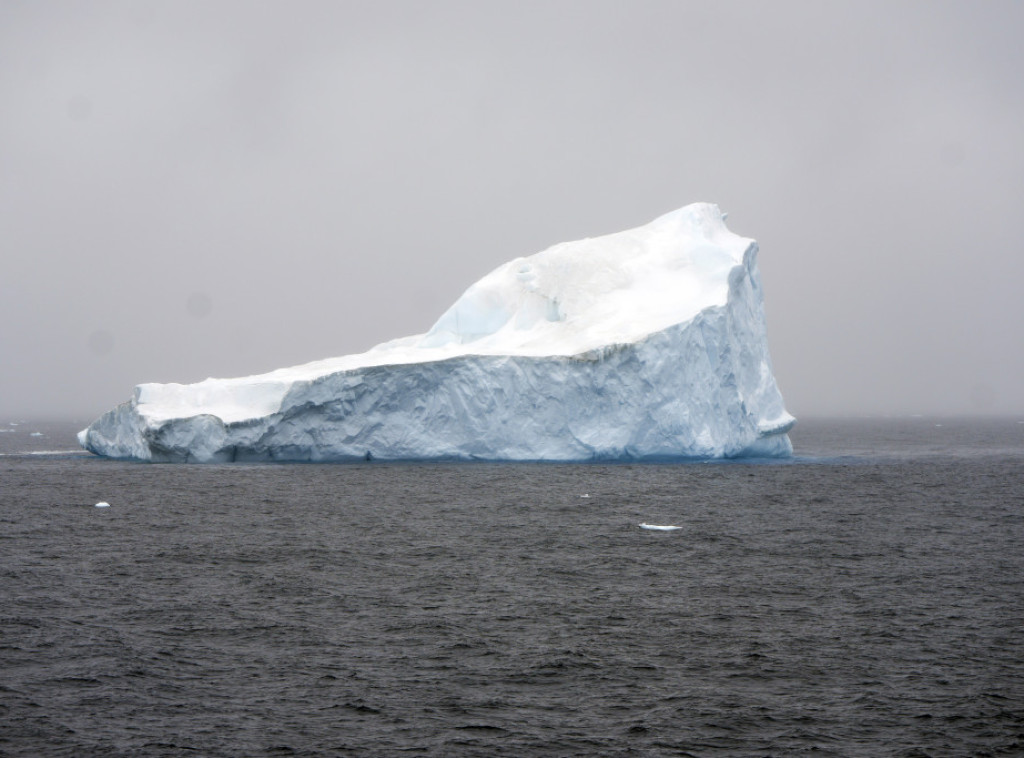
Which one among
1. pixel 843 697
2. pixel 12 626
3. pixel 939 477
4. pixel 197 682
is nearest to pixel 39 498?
pixel 12 626

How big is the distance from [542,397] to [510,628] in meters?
18.3

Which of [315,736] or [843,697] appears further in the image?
[843,697]

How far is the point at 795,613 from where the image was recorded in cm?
1210

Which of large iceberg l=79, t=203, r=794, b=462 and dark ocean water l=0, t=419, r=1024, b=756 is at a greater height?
large iceberg l=79, t=203, r=794, b=462

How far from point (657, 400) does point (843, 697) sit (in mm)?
20444

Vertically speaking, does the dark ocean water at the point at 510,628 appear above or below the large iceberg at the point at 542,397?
below

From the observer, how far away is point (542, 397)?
1164 inches

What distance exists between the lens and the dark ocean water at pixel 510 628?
822cm

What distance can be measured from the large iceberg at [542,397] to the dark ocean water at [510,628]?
7.03 metres

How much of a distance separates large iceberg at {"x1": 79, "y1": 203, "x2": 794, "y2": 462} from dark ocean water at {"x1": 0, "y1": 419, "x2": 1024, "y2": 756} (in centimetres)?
703

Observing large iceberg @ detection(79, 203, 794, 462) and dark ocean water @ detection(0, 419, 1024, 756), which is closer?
dark ocean water @ detection(0, 419, 1024, 756)

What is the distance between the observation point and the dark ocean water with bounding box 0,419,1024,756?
822cm

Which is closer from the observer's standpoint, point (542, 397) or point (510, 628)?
point (510, 628)

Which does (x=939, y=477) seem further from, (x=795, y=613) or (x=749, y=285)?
(x=795, y=613)
